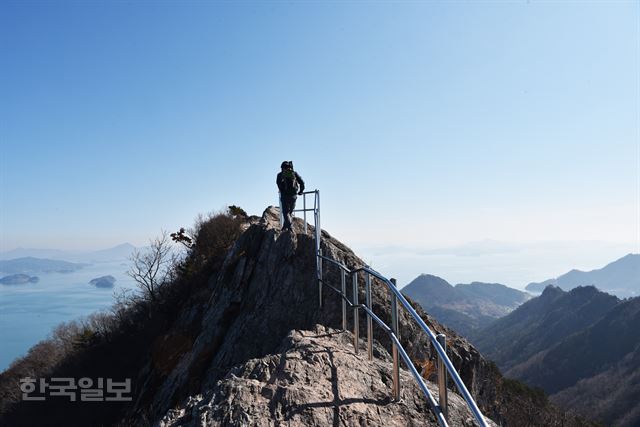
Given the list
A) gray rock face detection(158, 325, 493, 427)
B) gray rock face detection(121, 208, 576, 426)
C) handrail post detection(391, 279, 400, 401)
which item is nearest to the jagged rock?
gray rock face detection(121, 208, 576, 426)

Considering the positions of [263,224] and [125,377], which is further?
[125,377]

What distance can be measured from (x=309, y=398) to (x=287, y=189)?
889 cm

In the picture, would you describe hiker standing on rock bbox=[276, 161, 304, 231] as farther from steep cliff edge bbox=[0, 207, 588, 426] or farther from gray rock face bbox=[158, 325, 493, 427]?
gray rock face bbox=[158, 325, 493, 427]

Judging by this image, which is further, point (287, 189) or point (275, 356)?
point (287, 189)

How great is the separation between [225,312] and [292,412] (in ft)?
27.5

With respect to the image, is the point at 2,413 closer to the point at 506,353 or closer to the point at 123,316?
the point at 123,316

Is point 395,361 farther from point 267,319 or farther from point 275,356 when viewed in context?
point 267,319

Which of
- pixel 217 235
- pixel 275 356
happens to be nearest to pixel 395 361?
pixel 275 356

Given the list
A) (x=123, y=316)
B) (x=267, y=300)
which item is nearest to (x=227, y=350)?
(x=267, y=300)

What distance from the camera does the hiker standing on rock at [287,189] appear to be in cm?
1274

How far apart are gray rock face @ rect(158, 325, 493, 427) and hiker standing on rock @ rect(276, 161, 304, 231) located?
7347 mm

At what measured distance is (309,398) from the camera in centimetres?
434

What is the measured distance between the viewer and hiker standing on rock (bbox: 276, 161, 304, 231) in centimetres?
1274

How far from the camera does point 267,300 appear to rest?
10.8 meters
